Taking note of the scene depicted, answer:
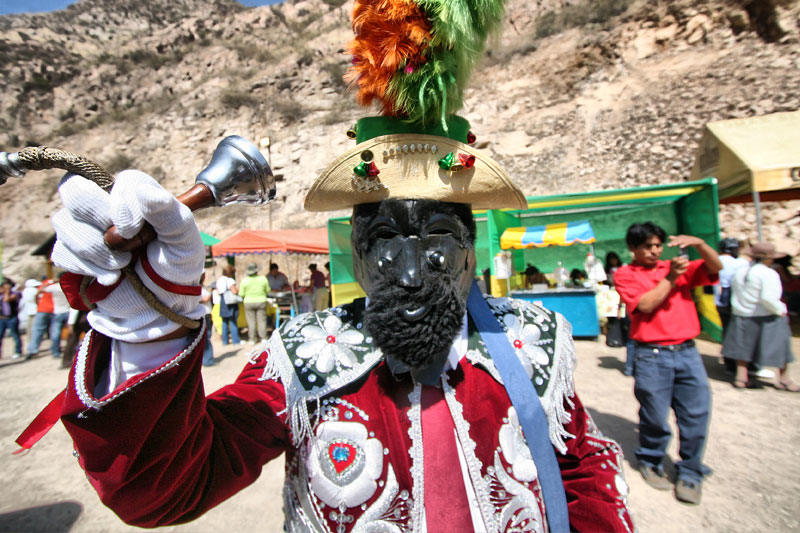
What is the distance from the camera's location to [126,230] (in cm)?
66

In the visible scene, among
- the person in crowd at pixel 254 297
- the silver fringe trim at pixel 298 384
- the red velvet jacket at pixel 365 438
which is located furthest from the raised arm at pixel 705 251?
the person in crowd at pixel 254 297

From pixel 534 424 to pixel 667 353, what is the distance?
2278 millimetres

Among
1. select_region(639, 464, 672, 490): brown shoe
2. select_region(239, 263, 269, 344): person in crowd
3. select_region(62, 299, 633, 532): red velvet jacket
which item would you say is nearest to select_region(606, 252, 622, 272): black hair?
select_region(639, 464, 672, 490): brown shoe

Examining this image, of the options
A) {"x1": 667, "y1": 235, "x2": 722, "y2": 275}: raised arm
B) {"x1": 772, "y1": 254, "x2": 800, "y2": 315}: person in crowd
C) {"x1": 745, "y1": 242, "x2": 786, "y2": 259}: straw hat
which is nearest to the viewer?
{"x1": 667, "y1": 235, "x2": 722, "y2": 275}: raised arm

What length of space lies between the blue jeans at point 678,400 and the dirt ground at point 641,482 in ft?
0.95

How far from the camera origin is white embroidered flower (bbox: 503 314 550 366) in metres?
1.35

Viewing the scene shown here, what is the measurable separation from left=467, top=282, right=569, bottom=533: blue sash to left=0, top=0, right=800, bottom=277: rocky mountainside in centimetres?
649

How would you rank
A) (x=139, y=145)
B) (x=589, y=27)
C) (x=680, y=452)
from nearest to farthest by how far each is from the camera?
1. (x=680, y=452)
2. (x=589, y=27)
3. (x=139, y=145)

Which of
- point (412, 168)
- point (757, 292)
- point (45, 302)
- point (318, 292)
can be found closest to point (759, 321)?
point (757, 292)

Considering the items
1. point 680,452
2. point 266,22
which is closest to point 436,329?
point 680,452

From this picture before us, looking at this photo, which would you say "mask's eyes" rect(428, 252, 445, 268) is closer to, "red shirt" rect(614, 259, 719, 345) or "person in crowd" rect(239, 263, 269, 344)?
"red shirt" rect(614, 259, 719, 345)

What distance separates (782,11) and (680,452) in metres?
16.1

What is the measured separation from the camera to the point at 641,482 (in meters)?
3.08

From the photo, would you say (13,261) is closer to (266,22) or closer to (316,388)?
(266,22)
